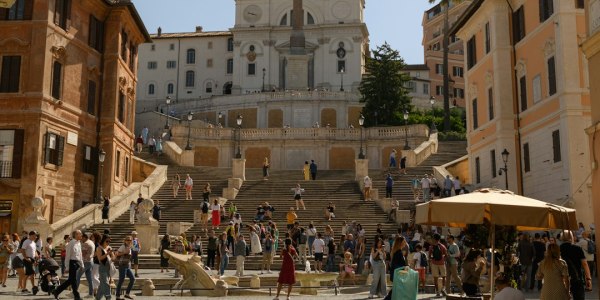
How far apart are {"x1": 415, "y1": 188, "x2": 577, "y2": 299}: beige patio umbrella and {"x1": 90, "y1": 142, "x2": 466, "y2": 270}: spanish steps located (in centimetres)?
1559

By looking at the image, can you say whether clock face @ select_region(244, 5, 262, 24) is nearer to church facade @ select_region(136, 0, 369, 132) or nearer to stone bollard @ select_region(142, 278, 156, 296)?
church facade @ select_region(136, 0, 369, 132)

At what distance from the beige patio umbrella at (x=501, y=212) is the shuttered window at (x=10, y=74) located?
25.7 m

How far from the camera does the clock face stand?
9156 cm

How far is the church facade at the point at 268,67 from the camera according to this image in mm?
70875

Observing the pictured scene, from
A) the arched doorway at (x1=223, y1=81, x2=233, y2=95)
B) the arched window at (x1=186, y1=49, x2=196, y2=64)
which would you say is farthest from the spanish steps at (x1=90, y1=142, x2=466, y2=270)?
the arched window at (x1=186, y1=49, x2=196, y2=64)

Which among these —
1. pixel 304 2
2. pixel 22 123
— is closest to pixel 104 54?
pixel 22 123

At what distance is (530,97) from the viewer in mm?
31500

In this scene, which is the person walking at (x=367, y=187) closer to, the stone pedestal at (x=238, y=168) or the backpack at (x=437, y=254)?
the stone pedestal at (x=238, y=168)

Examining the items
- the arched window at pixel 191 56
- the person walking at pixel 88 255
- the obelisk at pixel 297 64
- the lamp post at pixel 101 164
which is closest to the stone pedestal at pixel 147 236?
the lamp post at pixel 101 164

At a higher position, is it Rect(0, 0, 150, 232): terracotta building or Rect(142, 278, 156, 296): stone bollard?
Rect(0, 0, 150, 232): terracotta building

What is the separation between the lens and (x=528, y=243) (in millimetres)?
20281

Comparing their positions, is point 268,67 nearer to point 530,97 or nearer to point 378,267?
point 530,97

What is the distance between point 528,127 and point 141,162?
23.5 metres

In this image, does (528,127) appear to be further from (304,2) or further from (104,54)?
(304,2)
